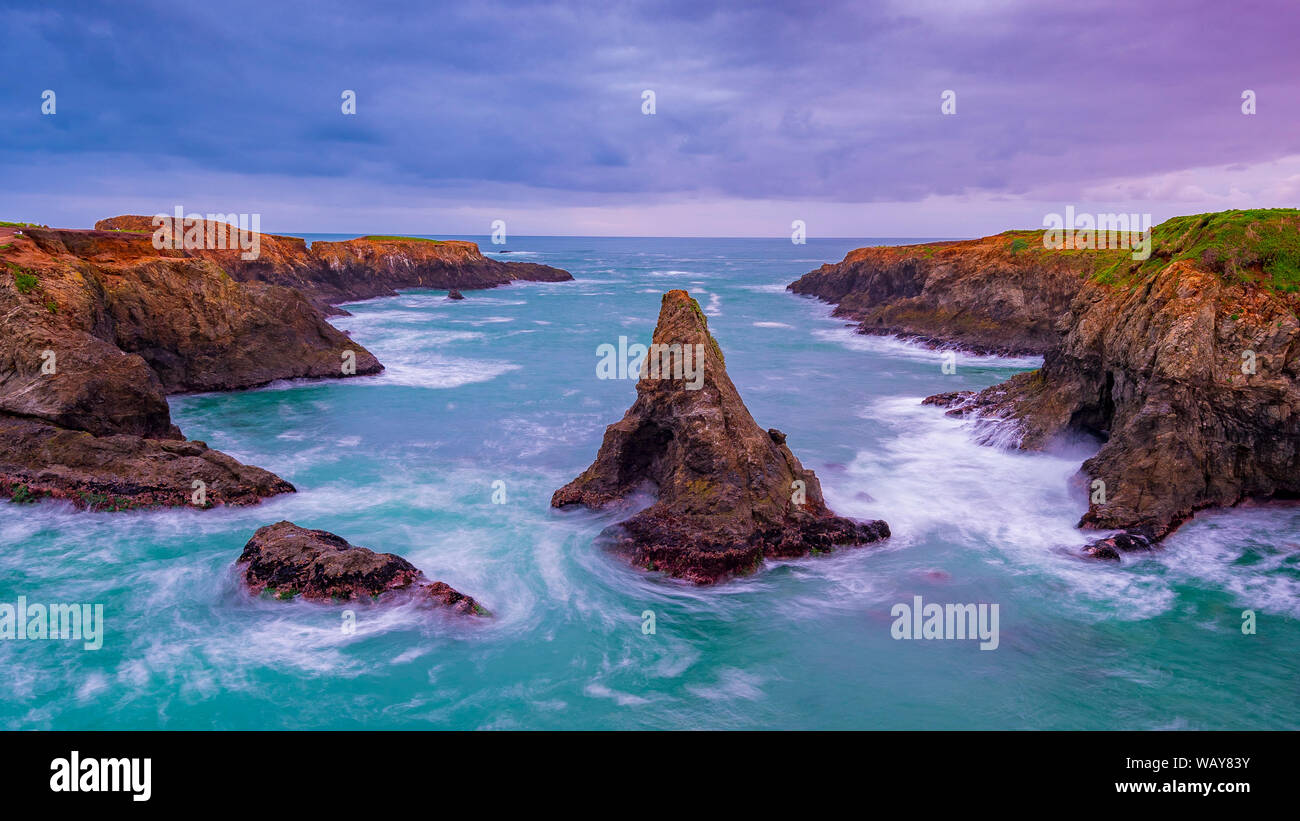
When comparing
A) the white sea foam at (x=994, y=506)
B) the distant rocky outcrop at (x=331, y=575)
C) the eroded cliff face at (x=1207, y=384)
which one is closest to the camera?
the distant rocky outcrop at (x=331, y=575)

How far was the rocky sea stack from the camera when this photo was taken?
1419cm

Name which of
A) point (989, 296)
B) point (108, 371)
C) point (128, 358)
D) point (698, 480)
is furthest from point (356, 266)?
point (698, 480)

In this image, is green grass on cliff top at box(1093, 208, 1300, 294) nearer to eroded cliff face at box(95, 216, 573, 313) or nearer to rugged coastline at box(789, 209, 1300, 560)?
rugged coastline at box(789, 209, 1300, 560)

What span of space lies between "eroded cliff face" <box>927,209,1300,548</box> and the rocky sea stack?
5896mm

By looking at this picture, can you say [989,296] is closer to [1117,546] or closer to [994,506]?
[994,506]

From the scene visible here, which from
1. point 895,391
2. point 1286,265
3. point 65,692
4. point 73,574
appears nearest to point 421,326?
point 895,391

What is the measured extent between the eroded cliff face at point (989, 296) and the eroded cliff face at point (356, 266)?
4263cm

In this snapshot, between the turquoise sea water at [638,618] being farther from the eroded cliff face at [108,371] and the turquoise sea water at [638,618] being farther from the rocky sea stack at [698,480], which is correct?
the eroded cliff face at [108,371]

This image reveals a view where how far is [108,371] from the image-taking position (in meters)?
19.2

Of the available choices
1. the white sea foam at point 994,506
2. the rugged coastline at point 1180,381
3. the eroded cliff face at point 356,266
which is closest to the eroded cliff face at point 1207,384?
the rugged coastline at point 1180,381

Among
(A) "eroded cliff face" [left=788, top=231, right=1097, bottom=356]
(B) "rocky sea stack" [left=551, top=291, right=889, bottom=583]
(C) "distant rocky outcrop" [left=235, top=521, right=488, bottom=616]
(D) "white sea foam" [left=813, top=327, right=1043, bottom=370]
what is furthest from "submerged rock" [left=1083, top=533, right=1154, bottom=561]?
(A) "eroded cliff face" [left=788, top=231, right=1097, bottom=356]

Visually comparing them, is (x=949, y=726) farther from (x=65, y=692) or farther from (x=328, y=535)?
(x=65, y=692)

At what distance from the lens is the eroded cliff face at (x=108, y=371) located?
1722 centimetres

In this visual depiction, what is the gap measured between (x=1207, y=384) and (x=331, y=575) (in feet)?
61.0
